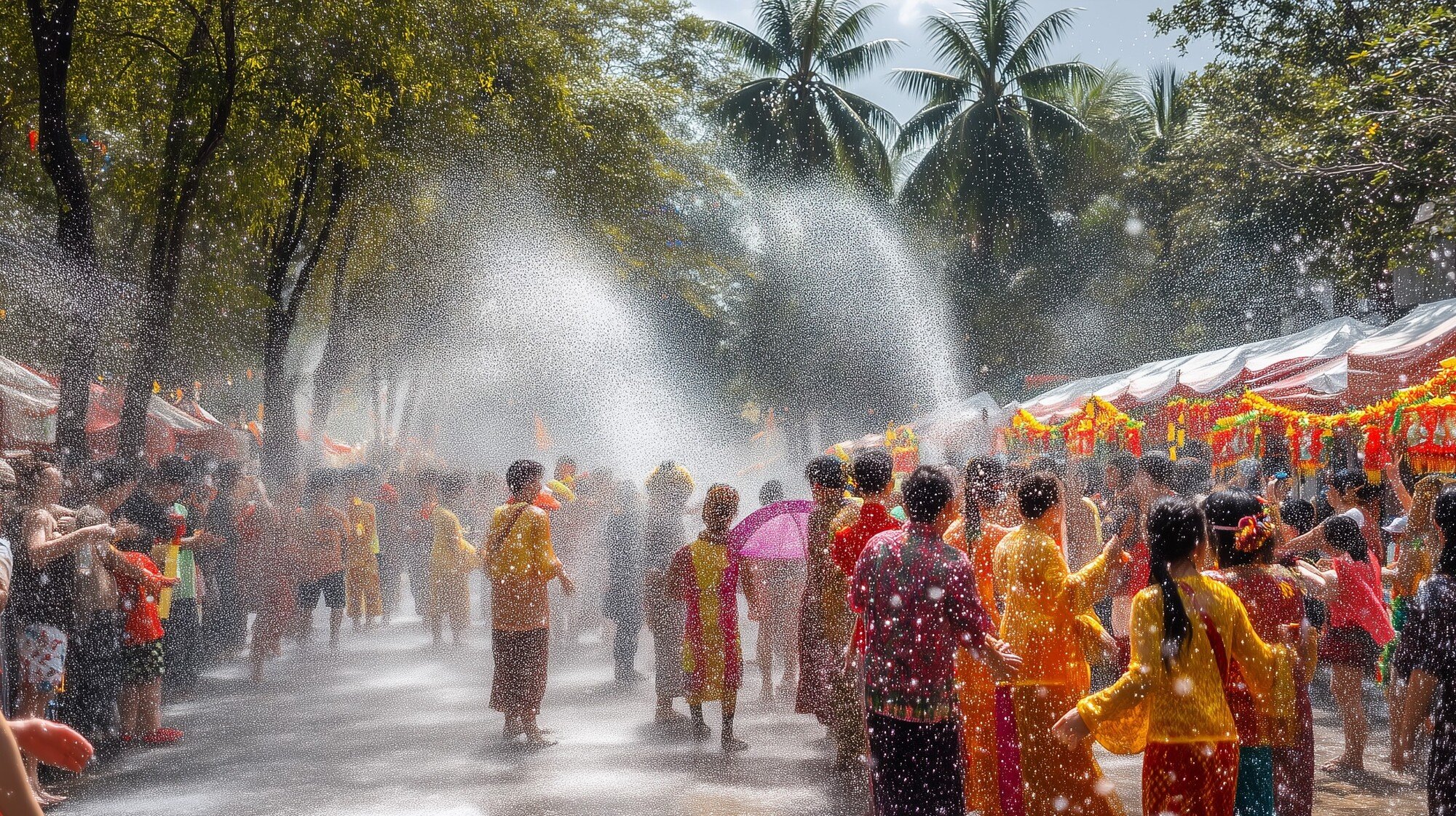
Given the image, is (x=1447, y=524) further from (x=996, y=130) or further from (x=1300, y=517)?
(x=996, y=130)

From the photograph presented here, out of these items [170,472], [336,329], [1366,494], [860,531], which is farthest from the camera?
[336,329]

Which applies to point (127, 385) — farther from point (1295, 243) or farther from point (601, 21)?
point (1295, 243)

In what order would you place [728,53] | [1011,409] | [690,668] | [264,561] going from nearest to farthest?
1. [690,668]
2. [264,561]
3. [1011,409]
4. [728,53]

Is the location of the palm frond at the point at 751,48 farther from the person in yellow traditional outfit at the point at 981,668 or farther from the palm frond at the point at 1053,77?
the person in yellow traditional outfit at the point at 981,668

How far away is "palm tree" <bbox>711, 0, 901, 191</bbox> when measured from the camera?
1183 inches

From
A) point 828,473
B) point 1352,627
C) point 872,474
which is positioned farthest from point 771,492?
point 1352,627

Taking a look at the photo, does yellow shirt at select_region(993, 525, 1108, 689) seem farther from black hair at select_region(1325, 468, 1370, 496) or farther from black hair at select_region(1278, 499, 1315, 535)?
black hair at select_region(1325, 468, 1370, 496)

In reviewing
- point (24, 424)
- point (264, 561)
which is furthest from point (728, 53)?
point (264, 561)

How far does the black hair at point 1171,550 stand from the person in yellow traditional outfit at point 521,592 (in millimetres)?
4290

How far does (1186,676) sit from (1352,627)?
10.8 feet

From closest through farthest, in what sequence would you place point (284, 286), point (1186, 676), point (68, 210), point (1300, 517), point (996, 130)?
point (1186, 676)
point (1300, 517)
point (68, 210)
point (284, 286)
point (996, 130)

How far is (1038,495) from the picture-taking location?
4586mm

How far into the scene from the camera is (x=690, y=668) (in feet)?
23.1

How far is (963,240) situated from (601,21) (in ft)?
45.5
